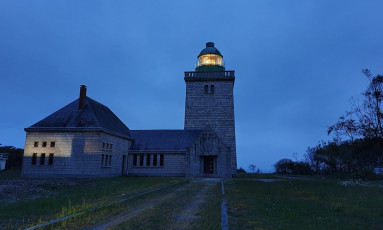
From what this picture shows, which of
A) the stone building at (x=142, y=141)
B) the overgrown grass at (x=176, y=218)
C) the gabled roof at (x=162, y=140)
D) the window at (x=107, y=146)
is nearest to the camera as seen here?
the overgrown grass at (x=176, y=218)

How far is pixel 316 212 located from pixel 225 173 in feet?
76.6

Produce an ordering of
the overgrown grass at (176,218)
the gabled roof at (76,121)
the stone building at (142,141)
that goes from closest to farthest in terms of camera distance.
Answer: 1. the overgrown grass at (176,218)
2. the stone building at (142,141)
3. the gabled roof at (76,121)

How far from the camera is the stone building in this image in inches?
1088

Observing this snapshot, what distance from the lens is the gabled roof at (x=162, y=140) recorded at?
1358 inches

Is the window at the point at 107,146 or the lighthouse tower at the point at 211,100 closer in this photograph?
the window at the point at 107,146

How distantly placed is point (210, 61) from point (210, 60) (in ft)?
0.65

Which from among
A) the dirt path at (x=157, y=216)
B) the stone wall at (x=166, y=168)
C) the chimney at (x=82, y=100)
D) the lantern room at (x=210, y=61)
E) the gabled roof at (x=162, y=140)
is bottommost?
the dirt path at (x=157, y=216)

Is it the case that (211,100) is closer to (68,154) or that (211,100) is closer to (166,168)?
(166,168)

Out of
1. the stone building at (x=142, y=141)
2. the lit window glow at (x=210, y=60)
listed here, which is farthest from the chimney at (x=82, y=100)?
the lit window glow at (x=210, y=60)

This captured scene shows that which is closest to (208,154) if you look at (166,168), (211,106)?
(166,168)

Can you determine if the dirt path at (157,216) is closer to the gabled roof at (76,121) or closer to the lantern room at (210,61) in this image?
the gabled roof at (76,121)

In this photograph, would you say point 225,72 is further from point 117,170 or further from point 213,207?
point 213,207

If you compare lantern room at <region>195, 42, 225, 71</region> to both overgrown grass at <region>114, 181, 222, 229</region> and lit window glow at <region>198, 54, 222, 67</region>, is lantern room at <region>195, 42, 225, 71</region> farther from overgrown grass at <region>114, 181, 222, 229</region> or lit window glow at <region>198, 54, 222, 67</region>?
overgrown grass at <region>114, 181, 222, 229</region>

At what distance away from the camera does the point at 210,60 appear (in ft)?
139
